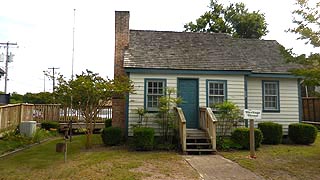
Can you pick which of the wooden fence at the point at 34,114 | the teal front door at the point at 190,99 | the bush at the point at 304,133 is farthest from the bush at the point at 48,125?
the bush at the point at 304,133

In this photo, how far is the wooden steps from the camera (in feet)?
35.8

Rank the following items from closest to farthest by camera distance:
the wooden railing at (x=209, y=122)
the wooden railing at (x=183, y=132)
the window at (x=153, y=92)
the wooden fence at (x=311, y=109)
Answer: the wooden railing at (x=183, y=132) < the wooden railing at (x=209, y=122) < the window at (x=153, y=92) < the wooden fence at (x=311, y=109)

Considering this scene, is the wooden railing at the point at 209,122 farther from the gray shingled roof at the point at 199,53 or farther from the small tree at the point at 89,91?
the small tree at the point at 89,91

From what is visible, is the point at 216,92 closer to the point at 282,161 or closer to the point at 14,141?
the point at 282,161

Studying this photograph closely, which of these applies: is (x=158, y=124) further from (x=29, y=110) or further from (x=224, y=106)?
(x=29, y=110)

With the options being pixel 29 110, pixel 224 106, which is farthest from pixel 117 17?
pixel 29 110

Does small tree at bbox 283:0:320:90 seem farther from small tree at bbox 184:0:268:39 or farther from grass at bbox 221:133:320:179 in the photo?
small tree at bbox 184:0:268:39

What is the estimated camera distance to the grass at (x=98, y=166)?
7.32 m

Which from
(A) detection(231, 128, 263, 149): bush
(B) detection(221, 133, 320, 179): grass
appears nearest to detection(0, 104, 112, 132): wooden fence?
(A) detection(231, 128, 263, 149): bush

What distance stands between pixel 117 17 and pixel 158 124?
6123 mm

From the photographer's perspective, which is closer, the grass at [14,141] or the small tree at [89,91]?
the small tree at [89,91]

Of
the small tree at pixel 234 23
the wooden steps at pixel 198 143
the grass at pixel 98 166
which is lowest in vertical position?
the grass at pixel 98 166

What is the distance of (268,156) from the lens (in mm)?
10203

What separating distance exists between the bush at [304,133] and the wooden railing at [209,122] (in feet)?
14.9
